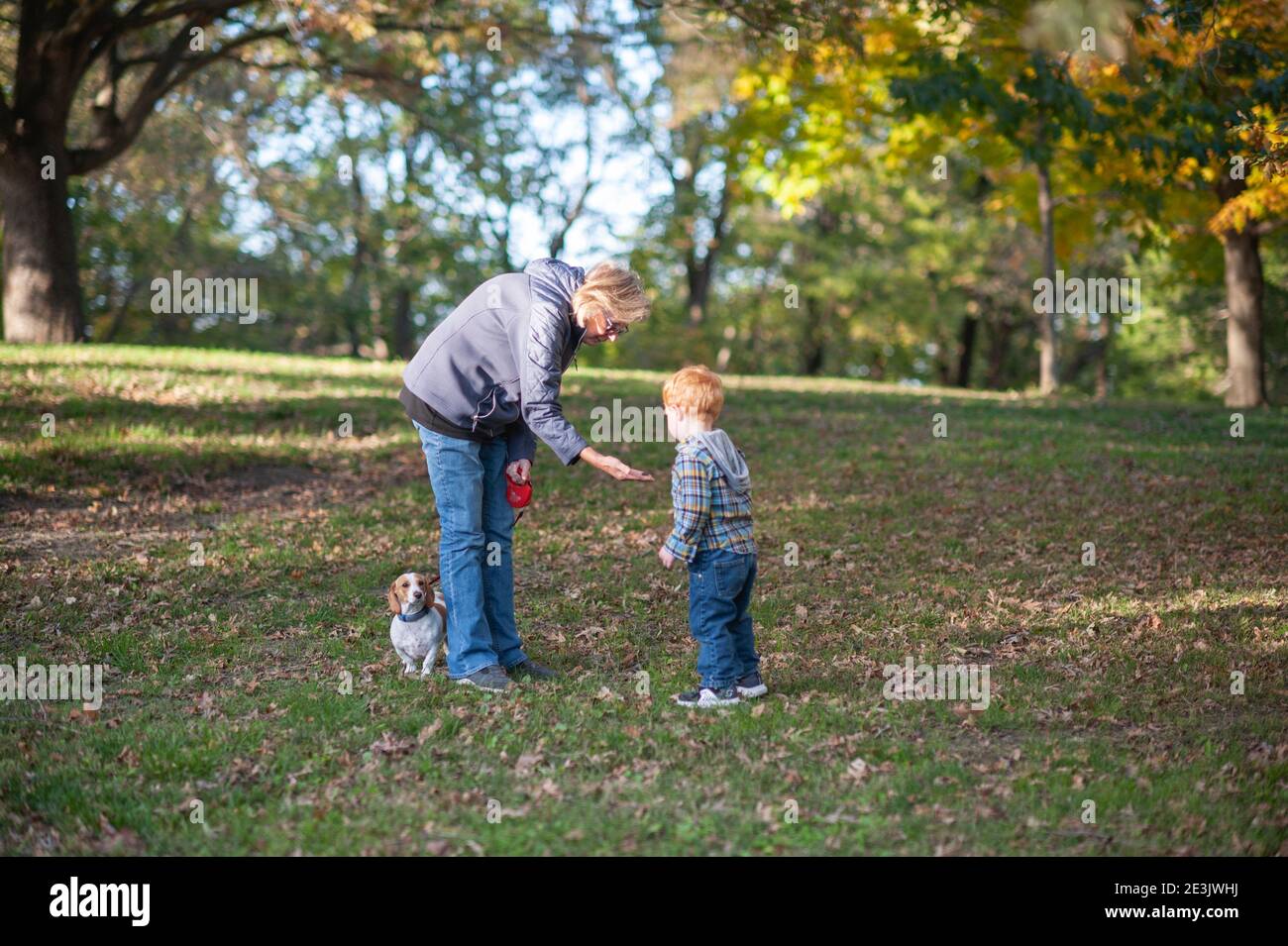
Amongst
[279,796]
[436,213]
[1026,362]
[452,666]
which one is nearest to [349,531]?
[452,666]

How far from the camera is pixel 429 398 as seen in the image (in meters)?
6.04

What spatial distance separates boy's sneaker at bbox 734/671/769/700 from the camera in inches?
249

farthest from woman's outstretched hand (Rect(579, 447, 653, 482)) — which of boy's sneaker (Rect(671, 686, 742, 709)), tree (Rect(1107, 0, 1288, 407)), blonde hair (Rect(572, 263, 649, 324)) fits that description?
tree (Rect(1107, 0, 1288, 407))

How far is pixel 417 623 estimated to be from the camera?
6.62 meters

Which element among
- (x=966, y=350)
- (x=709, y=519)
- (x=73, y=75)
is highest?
(x=73, y=75)

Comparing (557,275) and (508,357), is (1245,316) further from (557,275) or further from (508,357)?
(508,357)

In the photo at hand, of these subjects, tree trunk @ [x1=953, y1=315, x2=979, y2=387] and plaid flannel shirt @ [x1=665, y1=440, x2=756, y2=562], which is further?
tree trunk @ [x1=953, y1=315, x2=979, y2=387]

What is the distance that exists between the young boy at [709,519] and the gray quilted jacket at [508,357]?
1.84ft

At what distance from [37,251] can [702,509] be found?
13317 mm

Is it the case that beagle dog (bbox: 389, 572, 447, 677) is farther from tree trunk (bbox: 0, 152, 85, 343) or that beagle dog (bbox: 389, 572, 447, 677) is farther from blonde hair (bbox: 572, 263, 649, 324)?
tree trunk (bbox: 0, 152, 85, 343)

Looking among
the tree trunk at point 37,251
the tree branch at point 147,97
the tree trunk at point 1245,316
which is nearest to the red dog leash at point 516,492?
the tree trunk at point 37,251

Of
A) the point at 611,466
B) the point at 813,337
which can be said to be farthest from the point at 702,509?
the point at 813,337

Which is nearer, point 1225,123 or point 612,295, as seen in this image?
point 612,295
